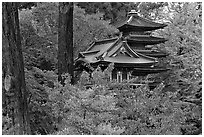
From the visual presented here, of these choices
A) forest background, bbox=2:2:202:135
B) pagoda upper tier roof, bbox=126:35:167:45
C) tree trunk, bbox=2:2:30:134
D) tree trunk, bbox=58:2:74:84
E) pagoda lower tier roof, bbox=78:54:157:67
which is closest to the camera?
forest background, bbox=2:2:202:135

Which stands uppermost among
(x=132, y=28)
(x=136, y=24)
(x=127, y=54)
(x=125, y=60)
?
(x=136, y=24)

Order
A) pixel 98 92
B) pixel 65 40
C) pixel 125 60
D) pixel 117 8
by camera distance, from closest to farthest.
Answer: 1. pixel 98 92
2. pixel 65 40
3. pixel 125 60
4. pixel 117 8

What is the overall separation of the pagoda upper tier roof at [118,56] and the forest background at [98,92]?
98 centimetres

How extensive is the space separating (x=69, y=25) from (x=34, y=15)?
3820 millimetres

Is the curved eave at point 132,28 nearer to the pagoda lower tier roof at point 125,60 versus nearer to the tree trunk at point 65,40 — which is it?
the pagoda lower tier roof at point 125,60

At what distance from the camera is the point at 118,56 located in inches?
423

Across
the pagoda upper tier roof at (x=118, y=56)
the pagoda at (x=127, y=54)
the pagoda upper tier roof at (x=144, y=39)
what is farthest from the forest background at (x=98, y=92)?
the pagoda upper tier roof at (x=118, y=56)

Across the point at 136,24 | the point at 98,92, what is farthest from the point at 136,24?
the point at 98,92

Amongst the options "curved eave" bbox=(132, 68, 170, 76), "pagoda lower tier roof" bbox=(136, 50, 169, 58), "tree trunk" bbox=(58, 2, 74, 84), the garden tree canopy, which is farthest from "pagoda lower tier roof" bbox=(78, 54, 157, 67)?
the garden tree canopy

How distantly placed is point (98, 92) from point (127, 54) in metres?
5.22

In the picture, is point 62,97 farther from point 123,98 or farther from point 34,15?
point 34,15

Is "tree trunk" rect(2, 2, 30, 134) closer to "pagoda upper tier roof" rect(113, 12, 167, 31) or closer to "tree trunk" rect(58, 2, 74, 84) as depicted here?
"tree trunk" rect(58, 2, 74, 84)

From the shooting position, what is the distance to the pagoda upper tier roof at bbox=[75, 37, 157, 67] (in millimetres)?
10430

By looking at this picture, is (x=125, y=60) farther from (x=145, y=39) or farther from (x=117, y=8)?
(x=117, y=8)
